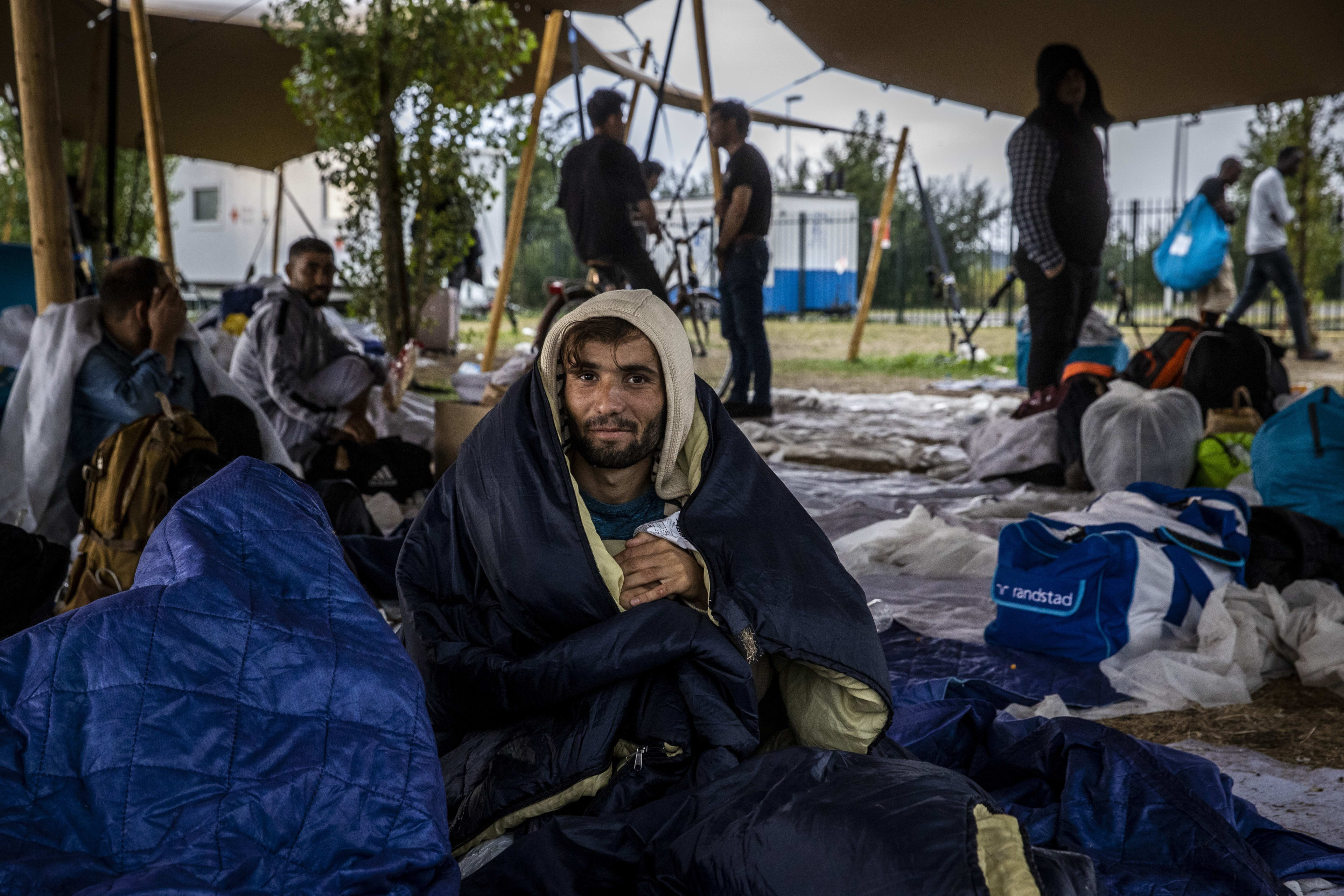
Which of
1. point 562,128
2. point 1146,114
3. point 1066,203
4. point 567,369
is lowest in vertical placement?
point 567,369

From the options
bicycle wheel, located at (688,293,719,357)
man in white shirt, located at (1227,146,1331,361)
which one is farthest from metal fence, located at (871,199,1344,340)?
man in white shirt, located at (1227,146,1331,361)

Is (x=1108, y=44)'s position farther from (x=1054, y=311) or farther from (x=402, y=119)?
(x=402, y=119)

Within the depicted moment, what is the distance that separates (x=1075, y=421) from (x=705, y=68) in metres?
3.87

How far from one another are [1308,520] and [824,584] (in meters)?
2.29

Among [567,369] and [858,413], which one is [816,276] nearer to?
[858,413]

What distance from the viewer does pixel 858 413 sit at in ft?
25.0

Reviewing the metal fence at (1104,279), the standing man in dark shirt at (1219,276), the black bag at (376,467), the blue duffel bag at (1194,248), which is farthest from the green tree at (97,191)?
the metal fence at (1104,279)

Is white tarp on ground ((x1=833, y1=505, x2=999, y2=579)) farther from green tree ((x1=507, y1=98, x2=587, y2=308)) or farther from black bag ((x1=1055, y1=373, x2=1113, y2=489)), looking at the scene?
green tree ((x1=507, y1=98, x2=587, y2=308))

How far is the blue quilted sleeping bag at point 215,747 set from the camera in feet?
3.47

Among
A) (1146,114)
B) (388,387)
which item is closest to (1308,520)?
(388,387)

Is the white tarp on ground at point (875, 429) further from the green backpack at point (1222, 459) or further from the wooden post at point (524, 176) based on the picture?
the wooden post at point (524, 176)

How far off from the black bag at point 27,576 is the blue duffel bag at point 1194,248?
590 cm

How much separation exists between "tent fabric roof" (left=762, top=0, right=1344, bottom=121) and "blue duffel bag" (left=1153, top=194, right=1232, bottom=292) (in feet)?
3.56

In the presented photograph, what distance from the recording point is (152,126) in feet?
20.7
